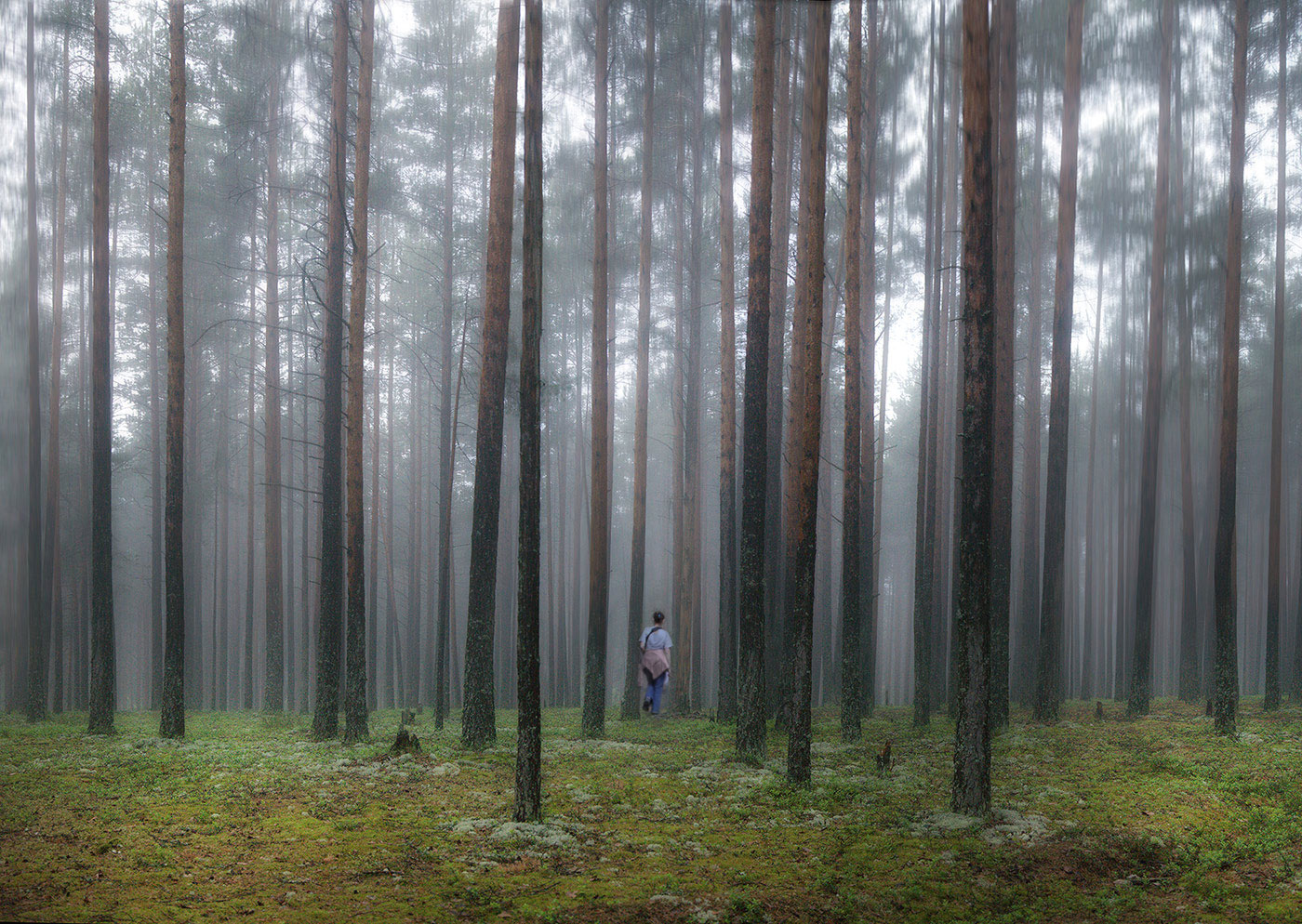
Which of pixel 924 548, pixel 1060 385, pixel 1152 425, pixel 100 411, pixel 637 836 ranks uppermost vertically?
pixel 1060 385

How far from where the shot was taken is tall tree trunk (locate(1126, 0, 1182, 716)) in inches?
659

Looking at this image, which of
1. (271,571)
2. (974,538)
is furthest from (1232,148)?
(271,571)

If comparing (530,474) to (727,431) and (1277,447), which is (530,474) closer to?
(727,431)

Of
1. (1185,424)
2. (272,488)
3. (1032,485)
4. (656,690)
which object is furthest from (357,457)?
(1185,424)

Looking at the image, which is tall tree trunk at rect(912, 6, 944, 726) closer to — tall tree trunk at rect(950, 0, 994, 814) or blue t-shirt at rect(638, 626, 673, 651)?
blue t-shirt at rect(638, 626, 673, 651)

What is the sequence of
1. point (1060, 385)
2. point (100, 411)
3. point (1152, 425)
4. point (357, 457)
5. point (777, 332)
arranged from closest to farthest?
point (357, 457) → point (100, 411) → point (1060, 385) → point (777, 332) → point (1152, 425)

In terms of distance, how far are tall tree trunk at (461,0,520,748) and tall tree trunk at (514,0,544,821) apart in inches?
157

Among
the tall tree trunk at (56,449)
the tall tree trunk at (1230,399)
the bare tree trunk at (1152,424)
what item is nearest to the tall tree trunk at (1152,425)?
the bare tree trunk at (1152,424)

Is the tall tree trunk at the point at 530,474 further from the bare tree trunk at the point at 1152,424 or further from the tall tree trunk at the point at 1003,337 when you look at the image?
the bare tree trunk at the point at 1152,424

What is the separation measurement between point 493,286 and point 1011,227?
9.72 metres

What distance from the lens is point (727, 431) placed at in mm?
15016

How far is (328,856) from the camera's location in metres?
7.06

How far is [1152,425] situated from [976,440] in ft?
36.4

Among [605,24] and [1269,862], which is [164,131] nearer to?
[605,24]
